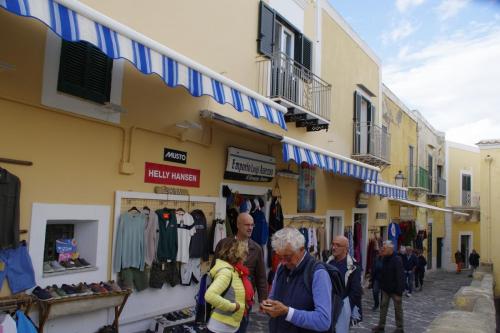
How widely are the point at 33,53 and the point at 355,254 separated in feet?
36.9

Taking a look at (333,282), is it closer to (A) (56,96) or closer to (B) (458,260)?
(A) (56,96)

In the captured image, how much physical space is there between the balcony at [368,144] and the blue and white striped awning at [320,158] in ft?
10.9

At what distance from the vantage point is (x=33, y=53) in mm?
4863

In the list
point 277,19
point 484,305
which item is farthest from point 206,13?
point 484,305

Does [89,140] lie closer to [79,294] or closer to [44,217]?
[44,217]

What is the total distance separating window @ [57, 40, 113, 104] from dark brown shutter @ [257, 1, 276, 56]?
4.29 m

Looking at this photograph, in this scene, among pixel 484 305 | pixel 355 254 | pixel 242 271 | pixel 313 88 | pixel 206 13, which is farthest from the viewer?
pixel 355 254

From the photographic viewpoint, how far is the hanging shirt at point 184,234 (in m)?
6.68

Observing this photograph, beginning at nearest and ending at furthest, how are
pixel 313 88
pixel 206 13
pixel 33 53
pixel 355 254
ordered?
1. pixel 33 53
2. pixel 206 13
3. pixel 313 88
4. pixel 355 254

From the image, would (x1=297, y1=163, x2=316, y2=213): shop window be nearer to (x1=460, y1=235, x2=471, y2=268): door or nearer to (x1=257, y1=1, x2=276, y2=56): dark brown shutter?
(x1=257, y1=1, x2=276, y2=56): dark brown shutter

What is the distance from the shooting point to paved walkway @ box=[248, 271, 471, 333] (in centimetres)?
845

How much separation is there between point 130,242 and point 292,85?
5.59 metres

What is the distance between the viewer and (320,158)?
8555 mm

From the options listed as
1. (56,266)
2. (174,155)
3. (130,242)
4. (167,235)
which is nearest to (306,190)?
(174,155)
